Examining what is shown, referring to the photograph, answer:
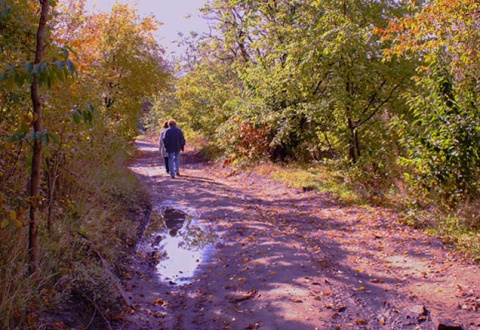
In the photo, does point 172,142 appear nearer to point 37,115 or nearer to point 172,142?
point 172,142

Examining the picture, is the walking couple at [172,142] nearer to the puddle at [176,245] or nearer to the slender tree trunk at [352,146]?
the puddle at [176,245]

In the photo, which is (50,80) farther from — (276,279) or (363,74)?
(363,74)

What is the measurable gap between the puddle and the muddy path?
4cm

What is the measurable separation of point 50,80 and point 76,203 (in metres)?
3.86

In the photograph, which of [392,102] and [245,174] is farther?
[245,174]

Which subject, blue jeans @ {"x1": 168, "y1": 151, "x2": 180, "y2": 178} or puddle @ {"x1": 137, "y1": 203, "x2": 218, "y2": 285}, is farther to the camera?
blue jeans @ {"x1": 168, "y1": 151, "x2": 180, "y2": 178}

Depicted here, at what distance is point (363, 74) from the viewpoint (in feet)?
38.3

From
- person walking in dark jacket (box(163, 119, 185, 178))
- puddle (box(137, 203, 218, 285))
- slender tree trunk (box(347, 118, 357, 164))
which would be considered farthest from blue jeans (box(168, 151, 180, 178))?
slender tree trunk (box(347, 118, 357, 164))

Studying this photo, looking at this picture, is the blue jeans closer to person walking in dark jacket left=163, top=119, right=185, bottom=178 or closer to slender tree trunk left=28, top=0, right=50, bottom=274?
person walking in dark jacket left=163, top=119, right=185, bottom=178

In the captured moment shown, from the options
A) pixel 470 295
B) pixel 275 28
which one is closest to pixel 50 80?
pixel 470 295

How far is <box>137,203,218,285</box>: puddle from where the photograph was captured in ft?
22.6

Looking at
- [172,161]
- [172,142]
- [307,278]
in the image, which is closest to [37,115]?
[307,278]

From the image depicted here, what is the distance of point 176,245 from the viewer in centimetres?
817

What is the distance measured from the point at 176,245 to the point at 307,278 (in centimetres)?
287
